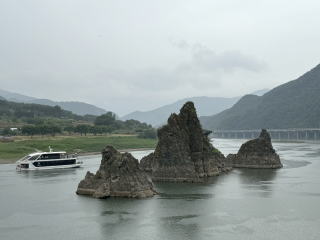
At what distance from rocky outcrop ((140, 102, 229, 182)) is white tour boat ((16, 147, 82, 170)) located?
26.0 m

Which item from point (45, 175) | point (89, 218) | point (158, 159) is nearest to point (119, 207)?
point (89, 218)

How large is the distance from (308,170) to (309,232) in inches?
2578

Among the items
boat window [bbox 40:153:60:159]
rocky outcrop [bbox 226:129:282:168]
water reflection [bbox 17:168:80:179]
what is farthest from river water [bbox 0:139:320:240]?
rocky outcrop [bbox 226:129:282:168]

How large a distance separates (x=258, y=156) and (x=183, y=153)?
37.1 m

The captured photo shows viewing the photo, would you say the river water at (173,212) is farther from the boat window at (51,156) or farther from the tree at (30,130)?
the tree at (30,130)

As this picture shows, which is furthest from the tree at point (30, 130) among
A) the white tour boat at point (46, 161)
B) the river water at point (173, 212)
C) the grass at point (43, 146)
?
the river water at point (173, 212)

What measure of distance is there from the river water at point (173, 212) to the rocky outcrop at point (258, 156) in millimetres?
31573

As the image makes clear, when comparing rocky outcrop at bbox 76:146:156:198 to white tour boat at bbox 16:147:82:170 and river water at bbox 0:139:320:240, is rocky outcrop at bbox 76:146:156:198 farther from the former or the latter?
white tour boat at bbox 16:147:82:170

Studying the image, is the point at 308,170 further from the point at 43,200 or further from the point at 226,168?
the point at 43,200

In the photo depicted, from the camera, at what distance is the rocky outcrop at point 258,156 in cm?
12059

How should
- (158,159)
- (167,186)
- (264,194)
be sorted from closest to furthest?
(264,194) → (167,186) → (158,159)

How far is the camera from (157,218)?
2168 inches

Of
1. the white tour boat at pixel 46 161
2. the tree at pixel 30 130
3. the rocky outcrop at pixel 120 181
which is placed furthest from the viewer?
the tree at pixel 30 130

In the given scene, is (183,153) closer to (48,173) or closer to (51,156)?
(48,173)
